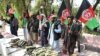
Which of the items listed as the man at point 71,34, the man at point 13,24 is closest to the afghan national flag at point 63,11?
the man at point 71,34

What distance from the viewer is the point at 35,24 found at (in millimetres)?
12422

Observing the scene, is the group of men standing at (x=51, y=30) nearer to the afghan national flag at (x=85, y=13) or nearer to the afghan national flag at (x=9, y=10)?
the afghan national flag at (x=85, y=13)

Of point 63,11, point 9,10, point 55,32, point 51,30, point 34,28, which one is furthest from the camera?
point 9,10

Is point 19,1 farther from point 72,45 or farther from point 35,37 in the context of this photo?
point 72,45

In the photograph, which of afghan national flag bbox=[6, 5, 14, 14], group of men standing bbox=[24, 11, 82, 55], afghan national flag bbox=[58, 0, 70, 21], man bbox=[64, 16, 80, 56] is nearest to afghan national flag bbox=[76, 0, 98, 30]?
group of men standing bbox=[24, 11, 82, 55]

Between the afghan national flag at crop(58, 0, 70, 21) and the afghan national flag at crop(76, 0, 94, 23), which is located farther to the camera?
the afghan national flag at crop(58, 0, 70, 21)

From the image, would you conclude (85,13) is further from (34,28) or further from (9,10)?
(9,10)

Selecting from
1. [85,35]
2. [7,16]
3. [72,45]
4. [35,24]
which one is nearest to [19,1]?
[7,16]

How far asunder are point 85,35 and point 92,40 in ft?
1.53

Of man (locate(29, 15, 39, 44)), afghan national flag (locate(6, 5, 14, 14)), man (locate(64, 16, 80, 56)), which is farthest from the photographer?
afghan national flag (locate(6, 5, 14, 14))

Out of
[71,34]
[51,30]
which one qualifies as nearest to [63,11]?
[51,30]

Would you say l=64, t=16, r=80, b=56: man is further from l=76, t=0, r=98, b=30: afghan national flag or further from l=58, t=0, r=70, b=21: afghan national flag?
l=58, t=0, r=70, b=21: afghan national flag

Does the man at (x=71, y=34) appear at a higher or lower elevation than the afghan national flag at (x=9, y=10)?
lower

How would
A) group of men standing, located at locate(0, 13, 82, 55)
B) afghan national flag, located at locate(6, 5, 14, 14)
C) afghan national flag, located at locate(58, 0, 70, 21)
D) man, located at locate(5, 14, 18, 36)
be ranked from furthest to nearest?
afghan national flag, located at locate(6, 5, 14, 14)
man, located at locate(5, 14, 18, 36)
afghan national flag, located at locate(58, 0, 70, 21)
group of men standing, located at locate(0, 13, 82, 55)
